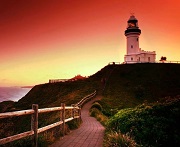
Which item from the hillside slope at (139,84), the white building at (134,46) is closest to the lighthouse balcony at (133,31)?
the white building at (134,46)

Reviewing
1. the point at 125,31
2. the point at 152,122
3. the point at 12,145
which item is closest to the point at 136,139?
the point at 152,122

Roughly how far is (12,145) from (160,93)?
49085 mm

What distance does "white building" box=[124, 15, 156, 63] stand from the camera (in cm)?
7641

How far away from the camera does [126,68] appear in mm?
70188

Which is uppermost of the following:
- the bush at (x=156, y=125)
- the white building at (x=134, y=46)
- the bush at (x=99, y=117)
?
the white building at (x=134, y=46)

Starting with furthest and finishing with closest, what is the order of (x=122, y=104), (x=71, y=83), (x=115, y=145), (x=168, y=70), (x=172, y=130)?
(x=168, y=70), (x=71, y=83), (x=122, y=104), (x=172, y=130), (x=115, y=145)

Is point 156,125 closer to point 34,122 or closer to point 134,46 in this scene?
point 34,122

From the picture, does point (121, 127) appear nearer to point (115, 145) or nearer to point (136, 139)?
point (136, 139)

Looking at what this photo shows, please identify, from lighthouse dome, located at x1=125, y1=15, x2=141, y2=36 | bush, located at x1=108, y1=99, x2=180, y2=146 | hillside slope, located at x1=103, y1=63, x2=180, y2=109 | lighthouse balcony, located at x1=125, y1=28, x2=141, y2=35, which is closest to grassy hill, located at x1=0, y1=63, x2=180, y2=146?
hillside slope, located at x1=103, y1=63, x2=180, y2=109

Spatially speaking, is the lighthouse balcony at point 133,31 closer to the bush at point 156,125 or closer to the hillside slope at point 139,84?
the hillside slope at point 139,84

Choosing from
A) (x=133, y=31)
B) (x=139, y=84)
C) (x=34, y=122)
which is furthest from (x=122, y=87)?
(x=34, y=122)

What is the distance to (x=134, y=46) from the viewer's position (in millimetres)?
77125

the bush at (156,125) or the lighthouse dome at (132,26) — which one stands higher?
the lighthouse dome at (132,26)

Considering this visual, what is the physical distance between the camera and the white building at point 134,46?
7641 centimetres
